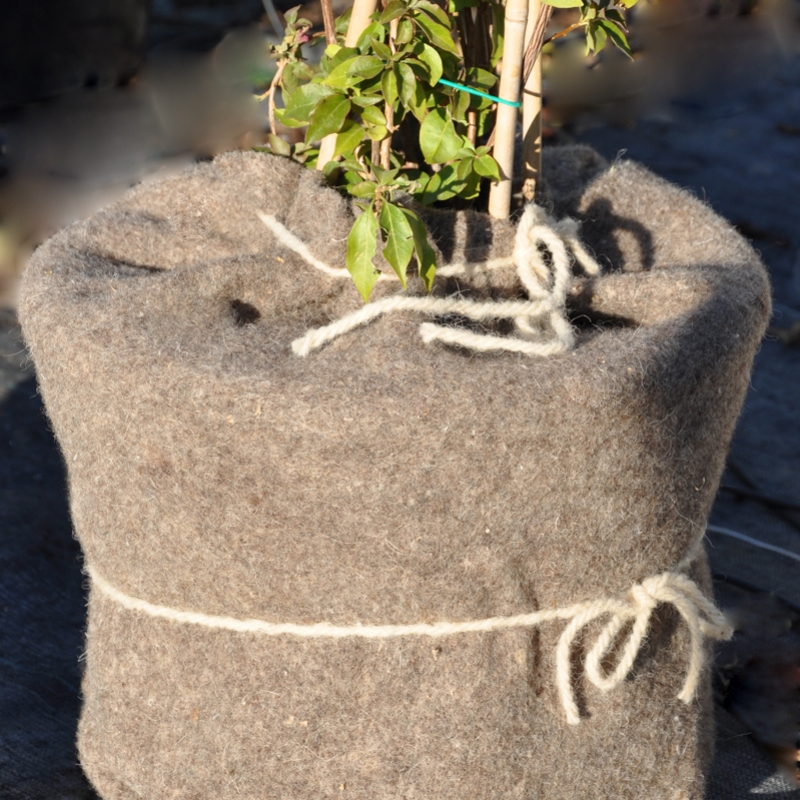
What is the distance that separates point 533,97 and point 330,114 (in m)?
0.26

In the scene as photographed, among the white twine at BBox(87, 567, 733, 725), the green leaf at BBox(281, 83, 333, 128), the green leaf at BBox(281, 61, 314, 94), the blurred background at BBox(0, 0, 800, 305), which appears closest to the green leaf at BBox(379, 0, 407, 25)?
the green leaf at BBox(281, 83, 333, 128)

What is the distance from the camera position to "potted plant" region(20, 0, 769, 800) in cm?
79

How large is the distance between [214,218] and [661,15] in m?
4.53

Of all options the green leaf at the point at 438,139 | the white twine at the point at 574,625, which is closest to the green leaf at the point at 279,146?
the green leaf at the point at 438,139

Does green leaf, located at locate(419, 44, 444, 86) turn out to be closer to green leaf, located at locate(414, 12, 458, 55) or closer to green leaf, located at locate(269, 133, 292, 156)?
green leaf, located at locate(414, 12, 458, 55)

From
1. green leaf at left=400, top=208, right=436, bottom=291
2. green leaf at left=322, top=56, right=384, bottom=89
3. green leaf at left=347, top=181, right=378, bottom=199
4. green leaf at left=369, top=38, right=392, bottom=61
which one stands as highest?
green leaf at left=369, top=38, right=392, bottom=61

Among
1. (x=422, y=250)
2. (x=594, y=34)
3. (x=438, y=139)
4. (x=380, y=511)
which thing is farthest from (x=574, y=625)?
(x=594, y=34)

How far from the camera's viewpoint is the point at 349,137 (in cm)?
96

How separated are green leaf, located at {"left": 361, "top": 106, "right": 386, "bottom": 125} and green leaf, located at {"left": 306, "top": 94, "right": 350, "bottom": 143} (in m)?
0.02

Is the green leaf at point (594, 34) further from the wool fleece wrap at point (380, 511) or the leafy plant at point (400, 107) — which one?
the wool fleece wrap at point (380, 511)

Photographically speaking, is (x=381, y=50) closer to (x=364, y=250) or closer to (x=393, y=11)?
(x=393, y=11)

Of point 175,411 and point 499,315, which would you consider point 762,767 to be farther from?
point 175,411

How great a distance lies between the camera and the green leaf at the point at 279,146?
1.12 m

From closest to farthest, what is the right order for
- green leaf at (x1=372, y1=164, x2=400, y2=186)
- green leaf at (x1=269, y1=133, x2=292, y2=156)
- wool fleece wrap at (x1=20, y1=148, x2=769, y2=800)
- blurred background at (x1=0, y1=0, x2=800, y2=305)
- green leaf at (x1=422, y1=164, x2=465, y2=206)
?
wool fleece wrap at (x1=20, y1=148, x2=769, y2=800) → green leaf at (x1=372, y1=164, x2=400, y2=186) → green leaf at (x1=422, y1=164, x2=465, y2=206) → green leaf at (x1=269, y1=133, x2=292, y2=156) → blurred background at (x1=0, y1=0, x2=800, y2=305)
